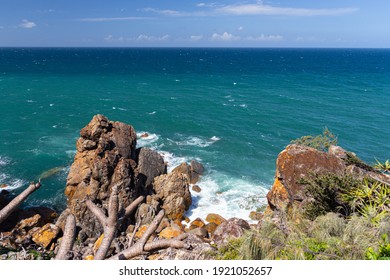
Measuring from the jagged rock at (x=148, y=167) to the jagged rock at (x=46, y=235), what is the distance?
32.8ft

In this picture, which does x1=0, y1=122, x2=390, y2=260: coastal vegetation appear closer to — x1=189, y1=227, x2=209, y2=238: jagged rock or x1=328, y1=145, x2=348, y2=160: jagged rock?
x1=328, y1=145, x2=348, y2=160: jagged rock

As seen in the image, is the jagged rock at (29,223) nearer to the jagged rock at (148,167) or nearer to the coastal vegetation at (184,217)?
the coastal vegetation at (184,217)

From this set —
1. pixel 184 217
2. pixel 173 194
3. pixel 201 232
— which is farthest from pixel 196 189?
pixel 201 232

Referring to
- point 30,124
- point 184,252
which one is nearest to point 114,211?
point 184,252

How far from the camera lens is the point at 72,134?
54.3 metres

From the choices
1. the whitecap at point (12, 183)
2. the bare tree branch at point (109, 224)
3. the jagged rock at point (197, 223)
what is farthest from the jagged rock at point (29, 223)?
the bare tree branch at point (109, 224)

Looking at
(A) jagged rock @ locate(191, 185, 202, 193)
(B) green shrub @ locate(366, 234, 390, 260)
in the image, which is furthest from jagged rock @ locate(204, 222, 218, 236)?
(B) green shrub @ locate(366, 234, 390, 260)

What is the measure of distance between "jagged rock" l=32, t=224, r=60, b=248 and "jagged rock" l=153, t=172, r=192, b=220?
34.9 feet

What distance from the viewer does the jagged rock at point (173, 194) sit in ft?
103

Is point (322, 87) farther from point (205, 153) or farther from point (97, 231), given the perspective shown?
point (97, 231)

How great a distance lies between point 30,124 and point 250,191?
47539 mm

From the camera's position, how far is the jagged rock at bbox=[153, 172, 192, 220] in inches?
1235

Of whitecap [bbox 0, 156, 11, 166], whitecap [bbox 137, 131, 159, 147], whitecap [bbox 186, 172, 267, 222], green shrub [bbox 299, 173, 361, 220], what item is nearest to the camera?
green shrub [bbox 299, 173, 361, 220]

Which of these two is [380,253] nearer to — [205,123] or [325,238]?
[325,238]
